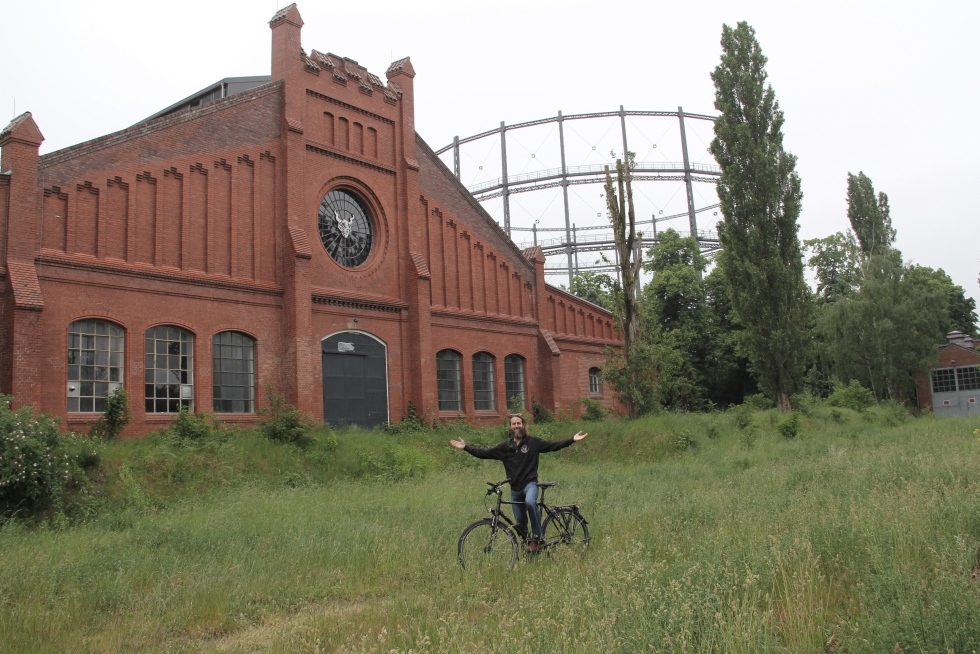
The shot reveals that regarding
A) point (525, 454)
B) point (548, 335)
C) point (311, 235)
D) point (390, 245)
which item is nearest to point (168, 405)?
point (311, 235)

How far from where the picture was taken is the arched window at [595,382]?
31.9 m

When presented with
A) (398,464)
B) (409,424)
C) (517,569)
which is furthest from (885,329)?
(517,569)

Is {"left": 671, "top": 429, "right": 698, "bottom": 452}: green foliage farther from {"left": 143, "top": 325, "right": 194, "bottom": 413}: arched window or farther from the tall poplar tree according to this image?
{"left": 143, "top": 325, "right": 194, "bottom": 413}: arched window

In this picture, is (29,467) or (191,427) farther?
(191,427)

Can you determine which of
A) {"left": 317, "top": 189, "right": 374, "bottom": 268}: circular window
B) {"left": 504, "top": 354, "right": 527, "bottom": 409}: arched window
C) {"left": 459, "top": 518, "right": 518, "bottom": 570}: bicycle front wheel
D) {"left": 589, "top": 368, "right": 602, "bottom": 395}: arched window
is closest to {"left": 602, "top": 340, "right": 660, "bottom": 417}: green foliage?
{"left": 504, "top": 354, "right": 527, "bottom": 409}: arched window

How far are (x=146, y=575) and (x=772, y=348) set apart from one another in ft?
74.9

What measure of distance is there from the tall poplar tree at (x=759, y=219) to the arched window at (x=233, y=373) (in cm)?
1690

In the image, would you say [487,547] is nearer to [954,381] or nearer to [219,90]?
[219,90]

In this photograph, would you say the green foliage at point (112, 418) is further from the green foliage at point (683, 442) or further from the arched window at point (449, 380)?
the green foliage at point (683, 442)

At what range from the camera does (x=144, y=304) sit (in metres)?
18.5

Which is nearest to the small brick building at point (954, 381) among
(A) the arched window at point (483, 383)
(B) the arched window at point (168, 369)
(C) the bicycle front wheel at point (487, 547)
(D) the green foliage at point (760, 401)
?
(D) the green foliage at point (760, 401)

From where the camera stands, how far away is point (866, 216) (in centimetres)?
4388

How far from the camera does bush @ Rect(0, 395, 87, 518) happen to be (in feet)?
41.2

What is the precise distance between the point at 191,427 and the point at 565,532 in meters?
12.4
